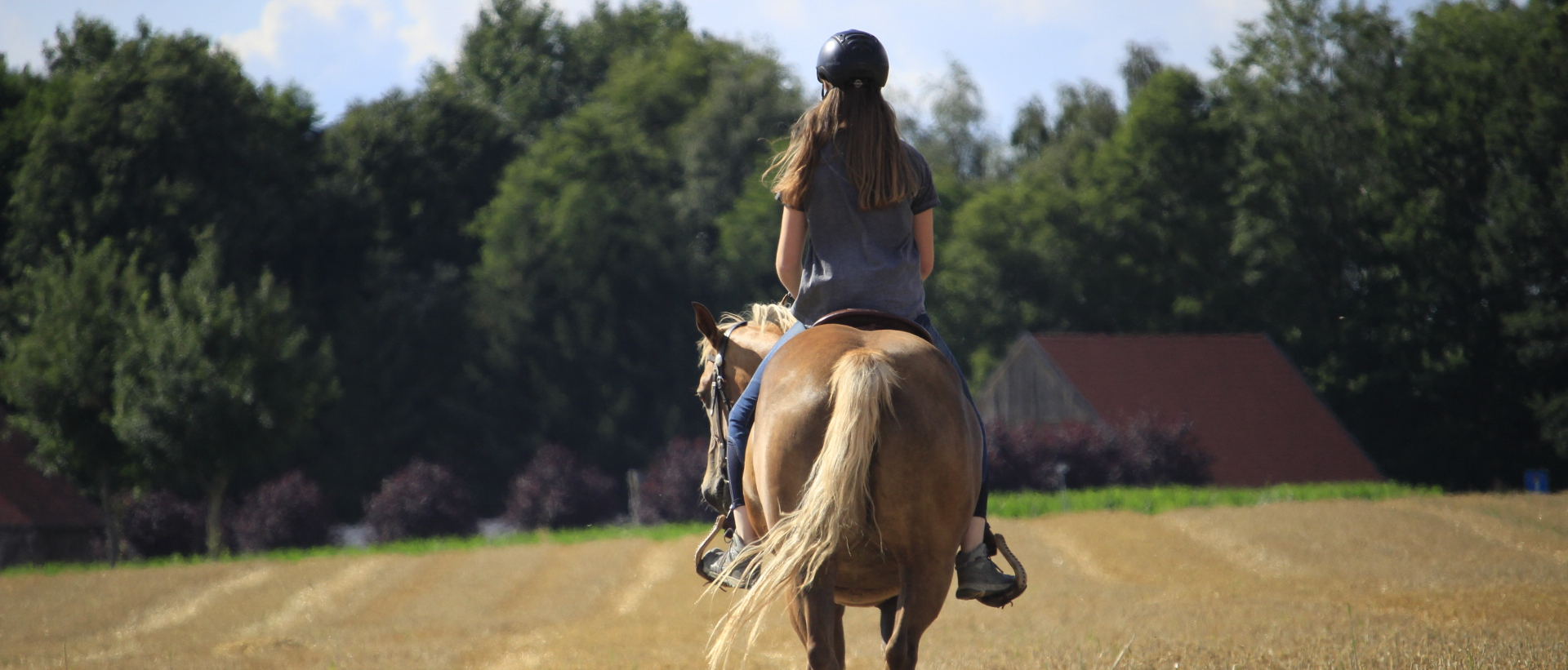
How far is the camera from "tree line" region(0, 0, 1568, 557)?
3609 cm

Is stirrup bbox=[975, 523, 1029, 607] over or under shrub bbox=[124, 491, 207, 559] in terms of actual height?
over

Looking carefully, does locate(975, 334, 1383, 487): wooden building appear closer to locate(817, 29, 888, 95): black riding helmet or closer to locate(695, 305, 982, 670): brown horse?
locate(817, 29, 888, 95): black riding helmet

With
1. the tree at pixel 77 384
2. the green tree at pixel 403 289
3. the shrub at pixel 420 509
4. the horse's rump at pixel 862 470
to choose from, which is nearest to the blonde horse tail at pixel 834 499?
the horse's rump at pixel 862 470

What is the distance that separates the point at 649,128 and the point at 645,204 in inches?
367

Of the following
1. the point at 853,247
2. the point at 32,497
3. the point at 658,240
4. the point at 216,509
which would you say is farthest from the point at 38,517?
the point at 853,247

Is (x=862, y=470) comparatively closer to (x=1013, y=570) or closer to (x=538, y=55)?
(x=1013, y=570)

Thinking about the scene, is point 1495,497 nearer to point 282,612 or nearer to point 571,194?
point 282,612

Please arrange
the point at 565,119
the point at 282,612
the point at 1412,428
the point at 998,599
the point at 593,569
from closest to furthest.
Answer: the point at 998,599 < the point at 282,612 < the point at 593,569 < the point at 1412,428 < the point at 565,119

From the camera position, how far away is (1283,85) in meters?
46.0

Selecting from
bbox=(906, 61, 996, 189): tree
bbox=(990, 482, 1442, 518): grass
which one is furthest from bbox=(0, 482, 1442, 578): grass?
bbox=(906, 61, 996, 189): tree

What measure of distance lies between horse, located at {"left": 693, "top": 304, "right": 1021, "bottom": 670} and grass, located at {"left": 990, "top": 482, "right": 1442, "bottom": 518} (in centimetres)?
1808

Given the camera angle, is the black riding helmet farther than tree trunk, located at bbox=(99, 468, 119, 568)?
No

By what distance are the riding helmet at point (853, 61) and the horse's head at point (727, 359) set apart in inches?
46.4

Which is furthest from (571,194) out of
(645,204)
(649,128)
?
(649,128)
